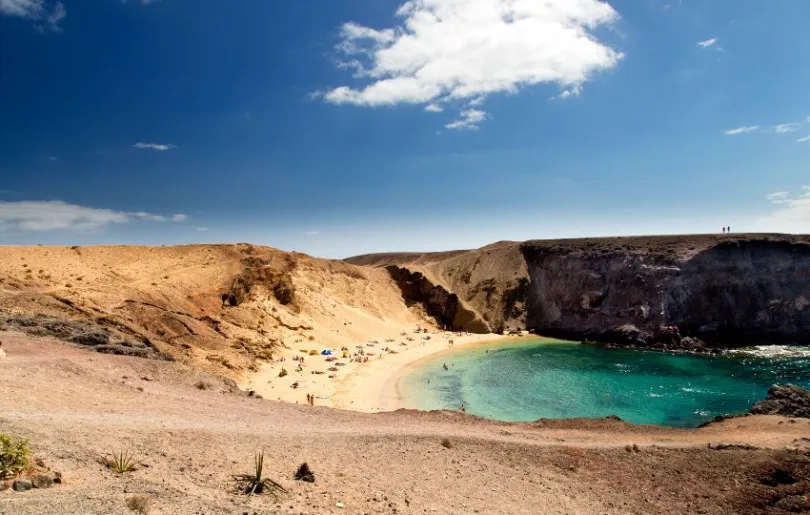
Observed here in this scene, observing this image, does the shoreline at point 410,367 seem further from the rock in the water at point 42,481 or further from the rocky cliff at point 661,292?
the rock in the water at point 42,481

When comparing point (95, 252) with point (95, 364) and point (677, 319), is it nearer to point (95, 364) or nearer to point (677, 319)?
point (95, 364)

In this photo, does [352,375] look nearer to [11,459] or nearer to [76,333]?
[76,333]

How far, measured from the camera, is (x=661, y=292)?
53.5 meters

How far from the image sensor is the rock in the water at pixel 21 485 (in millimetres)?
7312

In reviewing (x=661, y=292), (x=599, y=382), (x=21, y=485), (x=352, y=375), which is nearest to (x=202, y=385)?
(x=21, y=485)

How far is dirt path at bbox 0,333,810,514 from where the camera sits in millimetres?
9445

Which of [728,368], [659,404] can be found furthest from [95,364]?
[728,368]

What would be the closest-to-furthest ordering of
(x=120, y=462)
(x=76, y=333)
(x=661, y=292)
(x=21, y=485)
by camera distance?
(x=21, y=485)
(x=120, y=462)
(x=76, y=333)
(x=661, y=292)

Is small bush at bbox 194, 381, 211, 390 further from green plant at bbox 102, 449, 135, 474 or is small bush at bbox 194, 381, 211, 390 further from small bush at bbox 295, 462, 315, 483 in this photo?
small bush at bbox 295, 462, 315, 483

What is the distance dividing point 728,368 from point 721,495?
105 feet

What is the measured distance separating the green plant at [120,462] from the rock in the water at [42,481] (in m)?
1.46

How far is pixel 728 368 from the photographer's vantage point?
131ft

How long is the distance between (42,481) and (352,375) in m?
27.2

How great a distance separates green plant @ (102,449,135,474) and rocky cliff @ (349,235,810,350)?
5136cm
